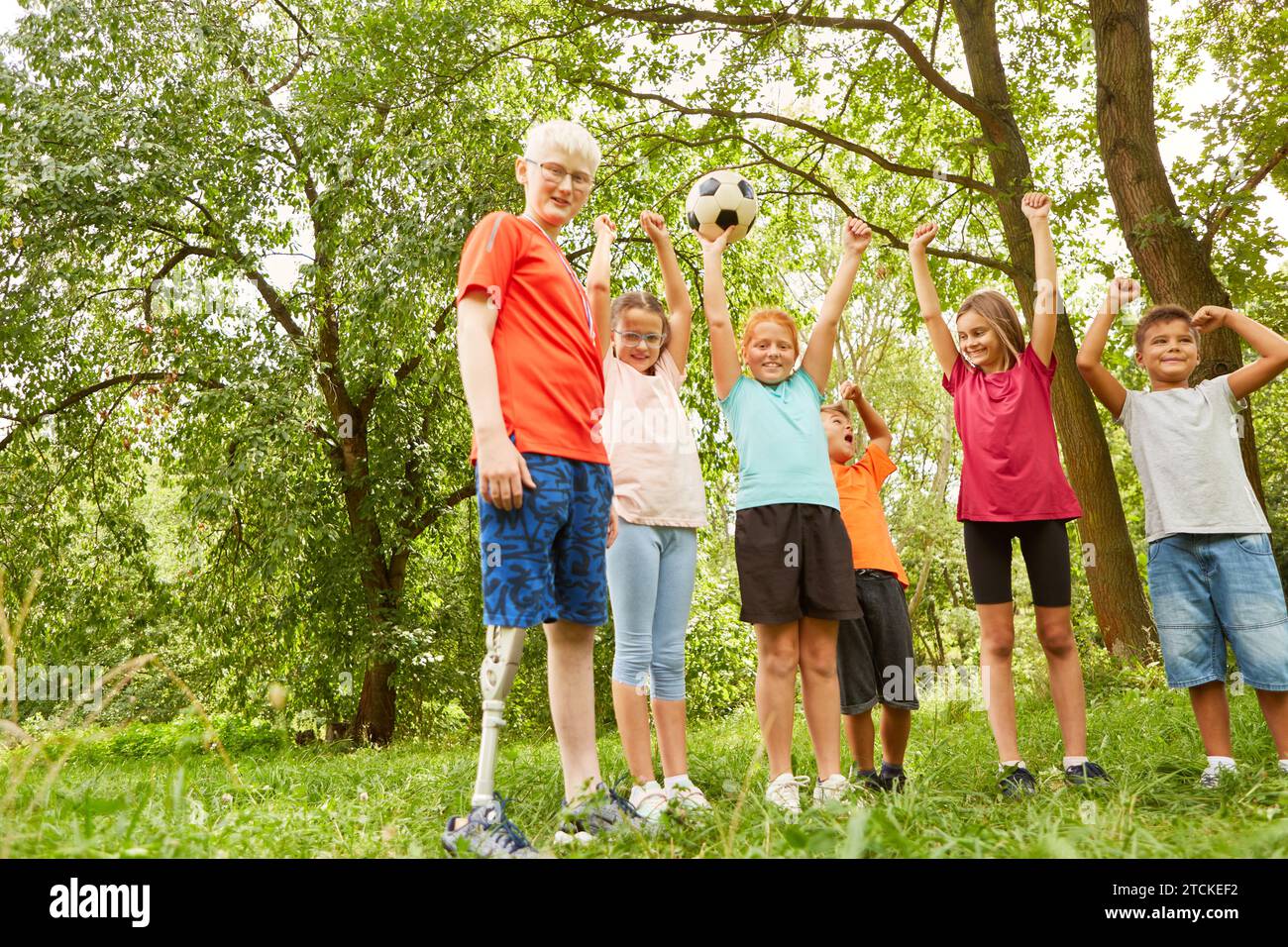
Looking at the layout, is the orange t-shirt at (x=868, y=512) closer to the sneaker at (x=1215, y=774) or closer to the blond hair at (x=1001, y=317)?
the blond hair at (x=1001, y=317)

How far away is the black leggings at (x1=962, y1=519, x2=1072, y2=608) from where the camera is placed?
3.32m

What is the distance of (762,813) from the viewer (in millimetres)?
2643

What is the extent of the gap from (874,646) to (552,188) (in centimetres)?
227

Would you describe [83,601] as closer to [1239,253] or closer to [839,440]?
[839,440]

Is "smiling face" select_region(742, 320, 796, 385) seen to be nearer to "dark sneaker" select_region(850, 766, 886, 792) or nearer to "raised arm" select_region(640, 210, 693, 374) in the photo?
"raised arm" select_region(640, 210, 693, 374)

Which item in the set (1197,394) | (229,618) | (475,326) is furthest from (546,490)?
(229,618)

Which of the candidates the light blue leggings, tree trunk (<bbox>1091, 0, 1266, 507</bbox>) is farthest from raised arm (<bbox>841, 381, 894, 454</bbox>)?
tree trunk (<bbox>1091, 0, 1266, 507</bbox>)

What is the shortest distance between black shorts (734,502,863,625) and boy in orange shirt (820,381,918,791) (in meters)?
0.44

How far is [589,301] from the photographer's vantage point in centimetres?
298

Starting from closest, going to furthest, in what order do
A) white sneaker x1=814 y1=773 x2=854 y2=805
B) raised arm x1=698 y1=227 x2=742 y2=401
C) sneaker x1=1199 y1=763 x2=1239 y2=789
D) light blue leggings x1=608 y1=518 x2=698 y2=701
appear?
white sneaker x1=814 y1=773 x2=854 y2=805 → light blue leggings x1=608 y1=518 x2=698 y2=701 → sneaker x1=1199 y1=763 x2=1239 y2=789 → raised arm x1=698 y1=227 x2=742 y2=401

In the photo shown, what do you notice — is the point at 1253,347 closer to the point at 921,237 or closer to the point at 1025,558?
the point at 1025,558

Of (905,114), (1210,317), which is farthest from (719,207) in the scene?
(905,114)

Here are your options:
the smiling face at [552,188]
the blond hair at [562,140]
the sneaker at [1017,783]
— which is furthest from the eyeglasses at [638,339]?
the sneaker at [1017,783]
